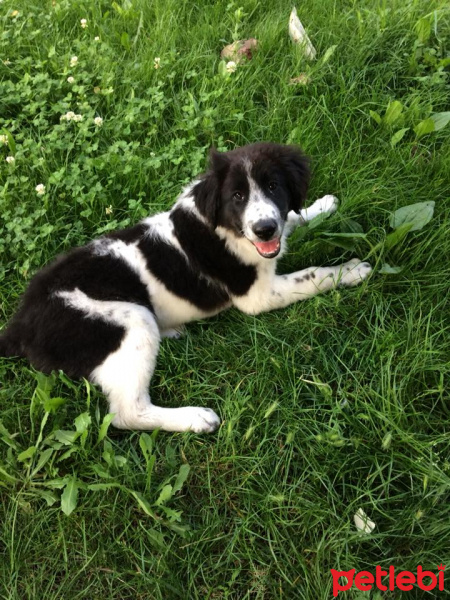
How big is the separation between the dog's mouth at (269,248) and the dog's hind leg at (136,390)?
72 cm

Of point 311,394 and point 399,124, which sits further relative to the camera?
point 399,124

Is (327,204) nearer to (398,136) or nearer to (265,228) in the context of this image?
(398,136)

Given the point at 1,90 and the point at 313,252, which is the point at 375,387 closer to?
the point at 313,252

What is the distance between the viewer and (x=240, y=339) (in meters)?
2.64

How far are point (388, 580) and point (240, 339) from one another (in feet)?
4.25

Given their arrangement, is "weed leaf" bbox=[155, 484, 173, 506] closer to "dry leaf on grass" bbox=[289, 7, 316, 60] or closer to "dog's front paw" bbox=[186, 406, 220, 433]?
"dog's front paw" bbox=[186, 406, 220, 433]

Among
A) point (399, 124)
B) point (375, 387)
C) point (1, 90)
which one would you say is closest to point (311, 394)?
point (375, 387)

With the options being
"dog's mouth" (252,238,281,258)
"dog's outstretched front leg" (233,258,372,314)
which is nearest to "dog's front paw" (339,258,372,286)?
"dog's outstretched front leg" (233,258,372,314)

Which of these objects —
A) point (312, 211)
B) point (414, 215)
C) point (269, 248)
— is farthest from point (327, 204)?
point (269, 248)

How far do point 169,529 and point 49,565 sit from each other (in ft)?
1.72

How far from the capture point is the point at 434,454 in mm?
1992

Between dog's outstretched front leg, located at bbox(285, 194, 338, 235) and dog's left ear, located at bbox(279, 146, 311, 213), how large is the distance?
48 centimetres

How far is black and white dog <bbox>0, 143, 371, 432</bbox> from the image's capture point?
2361 millimetres

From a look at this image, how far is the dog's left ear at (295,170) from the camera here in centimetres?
246
